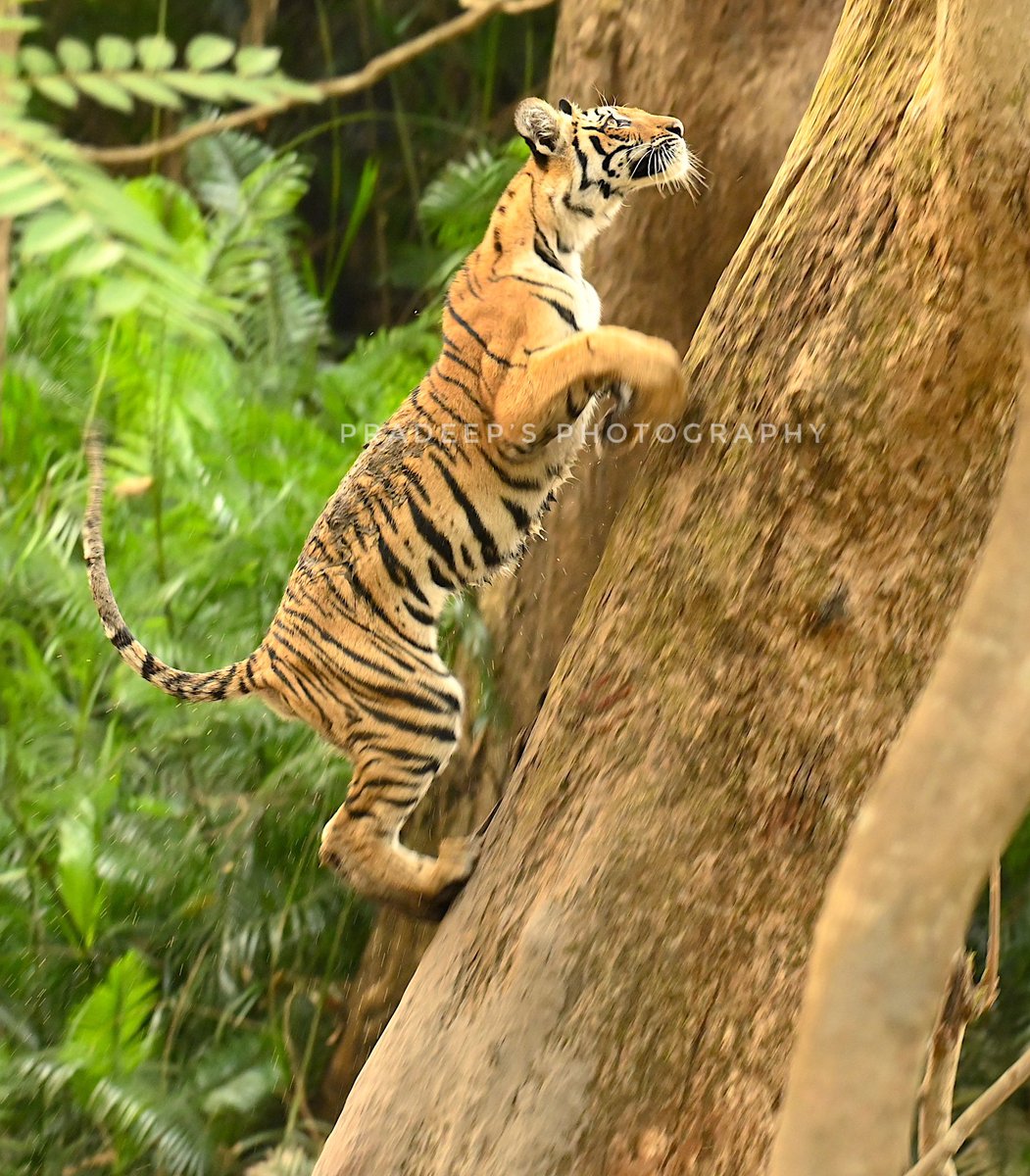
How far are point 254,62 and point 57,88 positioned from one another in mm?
210

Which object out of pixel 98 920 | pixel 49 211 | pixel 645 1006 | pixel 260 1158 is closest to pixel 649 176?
pixel 645 1006

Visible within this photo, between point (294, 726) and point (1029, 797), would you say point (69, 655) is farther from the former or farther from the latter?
point (1029, 797)

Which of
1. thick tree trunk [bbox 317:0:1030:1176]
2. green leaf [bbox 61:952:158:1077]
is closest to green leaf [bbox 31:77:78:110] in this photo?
thick tree trunk [bbox 317:0:1030:1176]

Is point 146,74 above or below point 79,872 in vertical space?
above

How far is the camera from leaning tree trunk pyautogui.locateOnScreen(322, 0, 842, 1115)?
383 cm

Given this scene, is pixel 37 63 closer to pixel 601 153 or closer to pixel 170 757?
pixel 601 153

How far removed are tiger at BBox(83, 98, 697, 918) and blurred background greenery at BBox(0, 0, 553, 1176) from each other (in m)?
1.02

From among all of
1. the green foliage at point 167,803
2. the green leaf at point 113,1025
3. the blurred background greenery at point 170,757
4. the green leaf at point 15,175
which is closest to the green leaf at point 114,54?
the green leaf at point 15,175

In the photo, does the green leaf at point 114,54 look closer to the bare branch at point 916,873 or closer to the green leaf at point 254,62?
the green leaf at point 254,62

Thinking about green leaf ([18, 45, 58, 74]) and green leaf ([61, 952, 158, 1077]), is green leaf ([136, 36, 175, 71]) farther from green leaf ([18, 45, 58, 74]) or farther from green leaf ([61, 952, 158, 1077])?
green leaf ([61, 952, 158, 1077])

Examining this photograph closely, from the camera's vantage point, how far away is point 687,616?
8.02 feet

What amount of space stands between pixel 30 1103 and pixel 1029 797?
13.0 feet

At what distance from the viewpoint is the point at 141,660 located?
323cm

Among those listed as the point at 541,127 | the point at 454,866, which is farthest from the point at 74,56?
the point at 454,866
